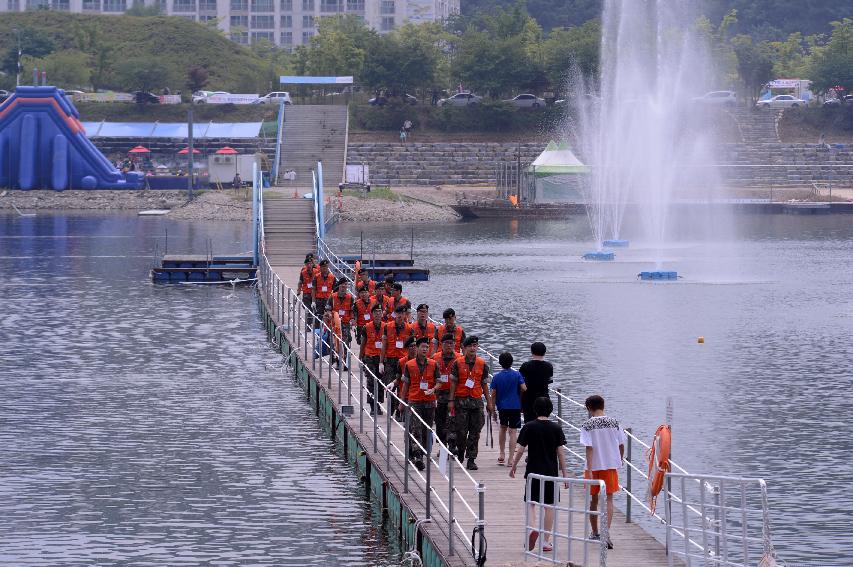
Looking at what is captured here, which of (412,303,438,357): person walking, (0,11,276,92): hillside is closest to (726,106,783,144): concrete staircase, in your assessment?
(0,11,276,92): hillside

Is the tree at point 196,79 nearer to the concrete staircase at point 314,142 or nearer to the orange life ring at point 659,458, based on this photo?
the concrete staircase at point 314,142

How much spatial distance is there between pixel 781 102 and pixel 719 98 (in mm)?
7031

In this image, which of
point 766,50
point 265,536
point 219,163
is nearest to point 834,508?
point 265,536

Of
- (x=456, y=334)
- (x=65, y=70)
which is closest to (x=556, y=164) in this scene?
(x=65, y=70)

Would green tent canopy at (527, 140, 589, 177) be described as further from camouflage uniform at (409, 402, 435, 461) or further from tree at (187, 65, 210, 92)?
camouflage uniform at (409, 402, 435, 461)

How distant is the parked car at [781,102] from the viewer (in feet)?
450

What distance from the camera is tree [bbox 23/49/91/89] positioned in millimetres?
146625

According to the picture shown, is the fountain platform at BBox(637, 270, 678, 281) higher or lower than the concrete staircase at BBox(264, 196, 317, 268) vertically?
lower

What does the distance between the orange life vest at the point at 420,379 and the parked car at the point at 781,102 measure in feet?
388

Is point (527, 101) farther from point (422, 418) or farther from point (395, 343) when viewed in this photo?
point (422, 418)

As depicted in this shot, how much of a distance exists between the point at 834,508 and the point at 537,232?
6867 cm

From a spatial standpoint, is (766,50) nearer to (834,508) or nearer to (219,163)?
(219,163)

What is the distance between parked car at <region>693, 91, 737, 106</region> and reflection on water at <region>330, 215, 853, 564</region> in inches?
1888

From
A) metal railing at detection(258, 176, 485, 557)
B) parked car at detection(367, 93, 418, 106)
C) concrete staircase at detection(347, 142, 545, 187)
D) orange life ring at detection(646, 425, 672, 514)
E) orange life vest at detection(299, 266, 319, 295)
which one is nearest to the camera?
orange life ring at detection(646, 425, 672, 514)
